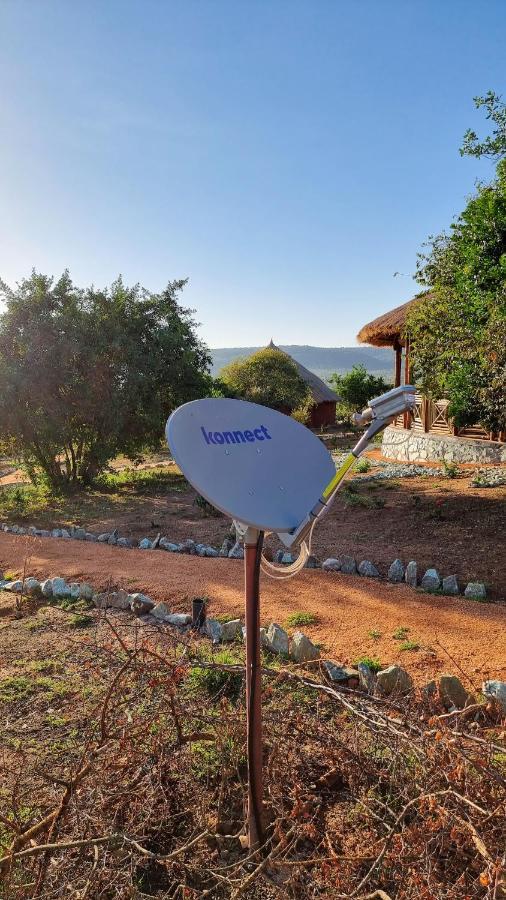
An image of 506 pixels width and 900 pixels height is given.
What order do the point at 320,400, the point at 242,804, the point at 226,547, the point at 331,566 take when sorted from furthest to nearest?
the point at 320,400 → the point at 226,547 → the point at 331,566 → the point at 242,804

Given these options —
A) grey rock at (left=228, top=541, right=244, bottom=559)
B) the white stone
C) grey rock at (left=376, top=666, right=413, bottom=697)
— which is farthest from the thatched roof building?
grey rock at (left=376, top=666, right=413, bottom=697)

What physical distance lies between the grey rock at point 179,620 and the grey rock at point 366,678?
173 cm

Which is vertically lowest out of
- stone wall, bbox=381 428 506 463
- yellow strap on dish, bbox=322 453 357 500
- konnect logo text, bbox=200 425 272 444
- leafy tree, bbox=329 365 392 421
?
stone wall, bbox=381 428 506 463

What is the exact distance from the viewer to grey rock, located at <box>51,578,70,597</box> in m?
6.06

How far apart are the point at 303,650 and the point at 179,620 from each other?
1313 mm

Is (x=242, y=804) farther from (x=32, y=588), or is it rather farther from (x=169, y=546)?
(x=169, y=546)

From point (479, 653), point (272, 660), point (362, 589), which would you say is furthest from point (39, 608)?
point (479, 653)

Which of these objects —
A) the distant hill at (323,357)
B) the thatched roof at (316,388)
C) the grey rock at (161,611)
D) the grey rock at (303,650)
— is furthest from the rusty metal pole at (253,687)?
the distant hill at (323,357)

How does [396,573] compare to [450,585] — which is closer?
[450,585]

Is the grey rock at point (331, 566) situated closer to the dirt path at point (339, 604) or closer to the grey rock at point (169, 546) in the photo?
the dirt path at point (339, 604)

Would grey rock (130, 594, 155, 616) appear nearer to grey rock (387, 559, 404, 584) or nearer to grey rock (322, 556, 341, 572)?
grey rock (322, 556, 341, 572)

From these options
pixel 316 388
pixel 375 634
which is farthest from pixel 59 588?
pixel 316 388

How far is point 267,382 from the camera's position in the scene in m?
23.1

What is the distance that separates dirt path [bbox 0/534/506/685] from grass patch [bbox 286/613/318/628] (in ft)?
0.26
